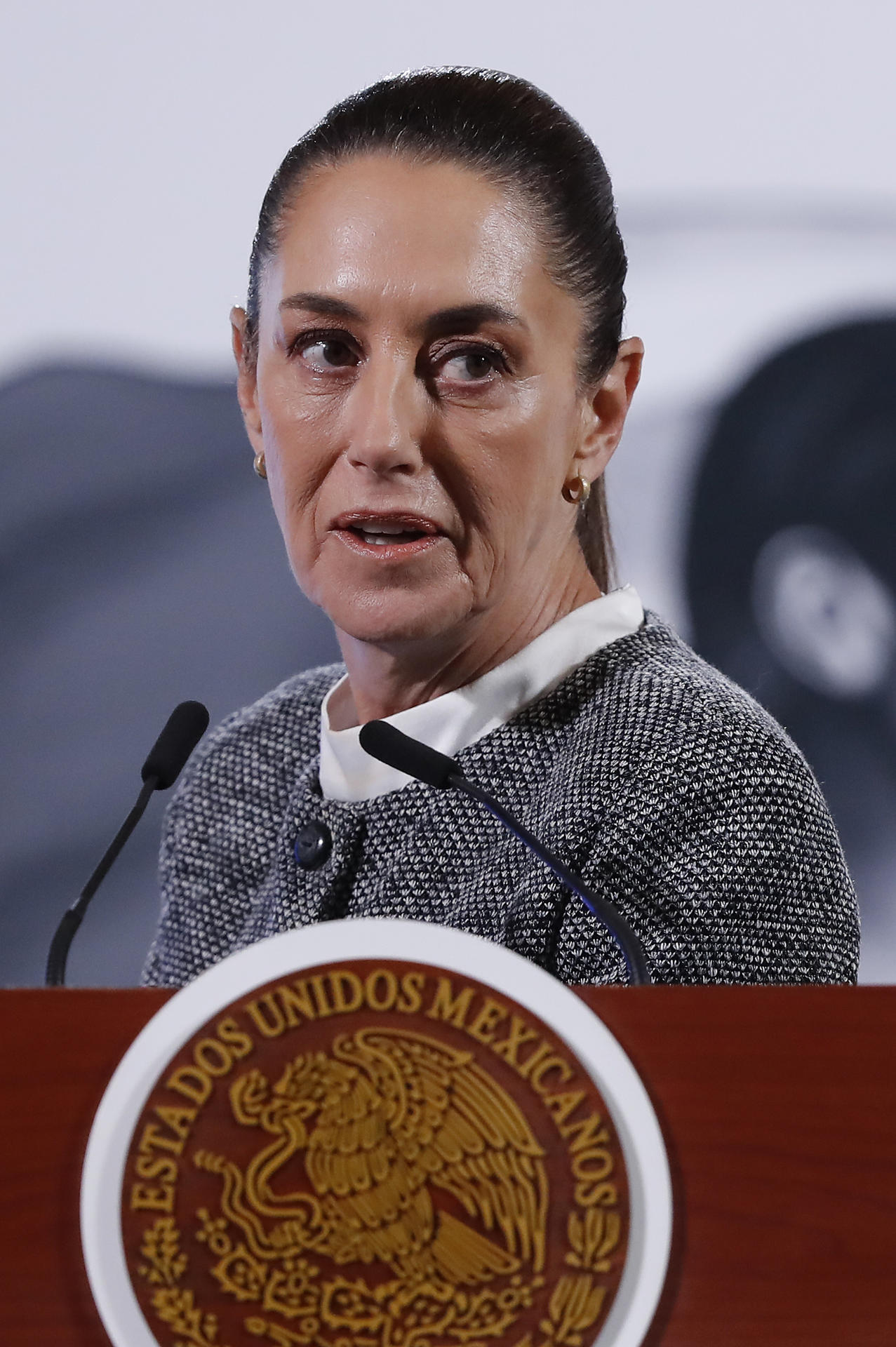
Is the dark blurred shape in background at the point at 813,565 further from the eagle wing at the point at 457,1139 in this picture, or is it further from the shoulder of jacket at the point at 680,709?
the eagle wing at the point at 457,1139

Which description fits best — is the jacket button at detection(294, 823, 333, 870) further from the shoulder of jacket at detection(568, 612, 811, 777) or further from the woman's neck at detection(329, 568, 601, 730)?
the shoulder of jacket at detection(568, 612, 811, 777)

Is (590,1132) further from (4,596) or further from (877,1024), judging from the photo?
(4,596)

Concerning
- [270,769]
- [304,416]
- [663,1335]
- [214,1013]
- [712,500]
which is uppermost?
[712,500]

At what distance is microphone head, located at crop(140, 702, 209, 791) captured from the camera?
953mm

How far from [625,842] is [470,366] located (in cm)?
38

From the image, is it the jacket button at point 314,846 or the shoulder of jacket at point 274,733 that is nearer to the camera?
the jacket button at point 314,846

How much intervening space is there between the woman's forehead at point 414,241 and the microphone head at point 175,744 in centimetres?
33

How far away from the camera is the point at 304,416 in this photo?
1136mm

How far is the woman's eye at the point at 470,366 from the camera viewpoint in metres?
1.08

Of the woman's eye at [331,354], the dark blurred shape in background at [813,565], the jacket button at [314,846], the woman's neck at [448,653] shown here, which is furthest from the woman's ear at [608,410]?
the dark blurred shape in background at [813,565]

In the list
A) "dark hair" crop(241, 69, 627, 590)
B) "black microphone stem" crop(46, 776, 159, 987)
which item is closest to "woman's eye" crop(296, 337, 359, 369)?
"dark hair" crop(241, 69, 627, 590)

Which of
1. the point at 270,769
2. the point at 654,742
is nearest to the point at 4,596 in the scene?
the point at 270,769

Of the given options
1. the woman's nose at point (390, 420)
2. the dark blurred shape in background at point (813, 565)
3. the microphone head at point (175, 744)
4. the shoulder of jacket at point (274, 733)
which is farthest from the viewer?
the dark blurred shape in background at point (813, 565)

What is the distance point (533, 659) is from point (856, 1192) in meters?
0.65
